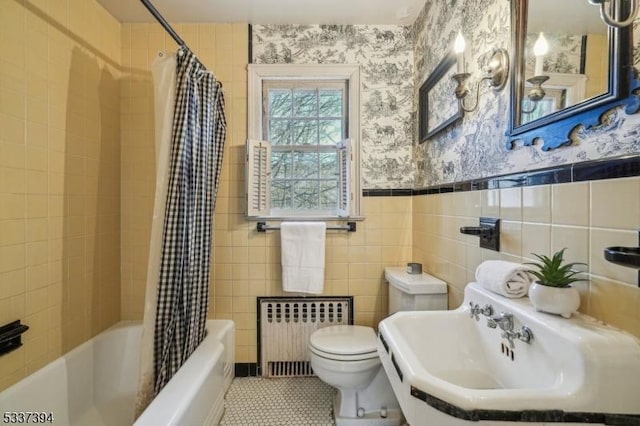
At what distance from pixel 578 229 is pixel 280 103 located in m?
1.91

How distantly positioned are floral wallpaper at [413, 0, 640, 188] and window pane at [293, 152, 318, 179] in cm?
Result: 72

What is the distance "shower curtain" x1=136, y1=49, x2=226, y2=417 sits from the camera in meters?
1.43

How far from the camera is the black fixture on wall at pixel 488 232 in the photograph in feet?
3.84

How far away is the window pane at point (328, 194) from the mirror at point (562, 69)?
127 centimetres

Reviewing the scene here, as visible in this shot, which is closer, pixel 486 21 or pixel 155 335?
pixel 486 21

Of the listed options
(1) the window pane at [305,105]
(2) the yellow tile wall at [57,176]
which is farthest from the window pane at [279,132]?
(2) the yellow tile wall at [57,176]

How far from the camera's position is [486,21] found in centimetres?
127

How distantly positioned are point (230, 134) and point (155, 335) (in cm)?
132

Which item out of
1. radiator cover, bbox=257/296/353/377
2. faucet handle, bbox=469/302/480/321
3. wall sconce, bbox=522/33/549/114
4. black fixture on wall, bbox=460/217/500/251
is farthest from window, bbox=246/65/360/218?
wall sconce, bbox=522/33/549/114

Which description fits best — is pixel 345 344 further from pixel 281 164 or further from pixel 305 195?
pixel 281 164

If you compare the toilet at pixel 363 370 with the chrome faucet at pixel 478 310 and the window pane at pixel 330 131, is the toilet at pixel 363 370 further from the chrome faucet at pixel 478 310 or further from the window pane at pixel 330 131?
the window pane at pixel 330 131

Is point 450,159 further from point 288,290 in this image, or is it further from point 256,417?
point 256,417

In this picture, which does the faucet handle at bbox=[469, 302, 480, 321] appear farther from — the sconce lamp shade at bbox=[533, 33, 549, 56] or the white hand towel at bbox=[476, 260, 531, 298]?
the sconce lamp shade at bbox=[533, 33, 549, 56]

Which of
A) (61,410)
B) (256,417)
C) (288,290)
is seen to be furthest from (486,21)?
(61,410)
